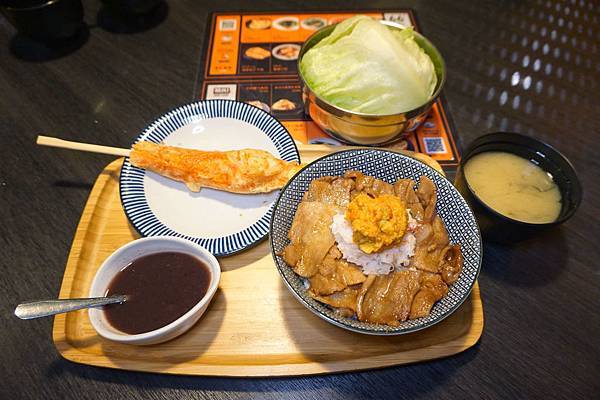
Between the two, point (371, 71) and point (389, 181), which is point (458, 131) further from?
point (389, 181)

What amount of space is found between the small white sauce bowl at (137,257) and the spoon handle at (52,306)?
36 mm

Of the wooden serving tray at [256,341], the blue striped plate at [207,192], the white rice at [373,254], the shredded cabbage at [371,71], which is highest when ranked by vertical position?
the shredded cabbage at [371,71]

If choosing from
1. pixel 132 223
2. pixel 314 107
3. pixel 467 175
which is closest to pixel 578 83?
pixel 467 175

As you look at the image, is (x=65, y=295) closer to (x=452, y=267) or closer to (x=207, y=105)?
(x=207, y=105)

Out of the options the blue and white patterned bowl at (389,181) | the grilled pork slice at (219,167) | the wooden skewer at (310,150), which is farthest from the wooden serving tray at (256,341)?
the wooden skewer at (310,150)

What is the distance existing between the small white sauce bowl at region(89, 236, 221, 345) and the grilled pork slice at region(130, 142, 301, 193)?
0.54 m

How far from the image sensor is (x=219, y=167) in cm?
233

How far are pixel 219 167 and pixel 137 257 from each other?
0.72m

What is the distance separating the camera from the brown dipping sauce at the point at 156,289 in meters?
1.72

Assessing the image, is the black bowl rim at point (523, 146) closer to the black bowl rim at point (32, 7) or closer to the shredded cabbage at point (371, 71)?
the shredded cabbage at point (371, 71)

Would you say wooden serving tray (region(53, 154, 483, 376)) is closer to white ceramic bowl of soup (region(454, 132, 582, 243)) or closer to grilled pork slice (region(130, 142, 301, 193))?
white ceramic bowl of soup (region(454, 132, 582, 243))

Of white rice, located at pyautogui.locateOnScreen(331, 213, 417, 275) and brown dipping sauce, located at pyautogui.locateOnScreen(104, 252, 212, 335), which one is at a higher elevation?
white rice, located at pyautogui.locateOnScreen(331, 213, 417, 275)

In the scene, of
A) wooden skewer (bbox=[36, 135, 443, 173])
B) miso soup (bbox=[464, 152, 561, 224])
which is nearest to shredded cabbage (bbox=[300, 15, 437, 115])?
wooden skewer (bbox=[36, 135, 443, 173])

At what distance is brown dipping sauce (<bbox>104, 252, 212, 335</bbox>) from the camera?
172cm
